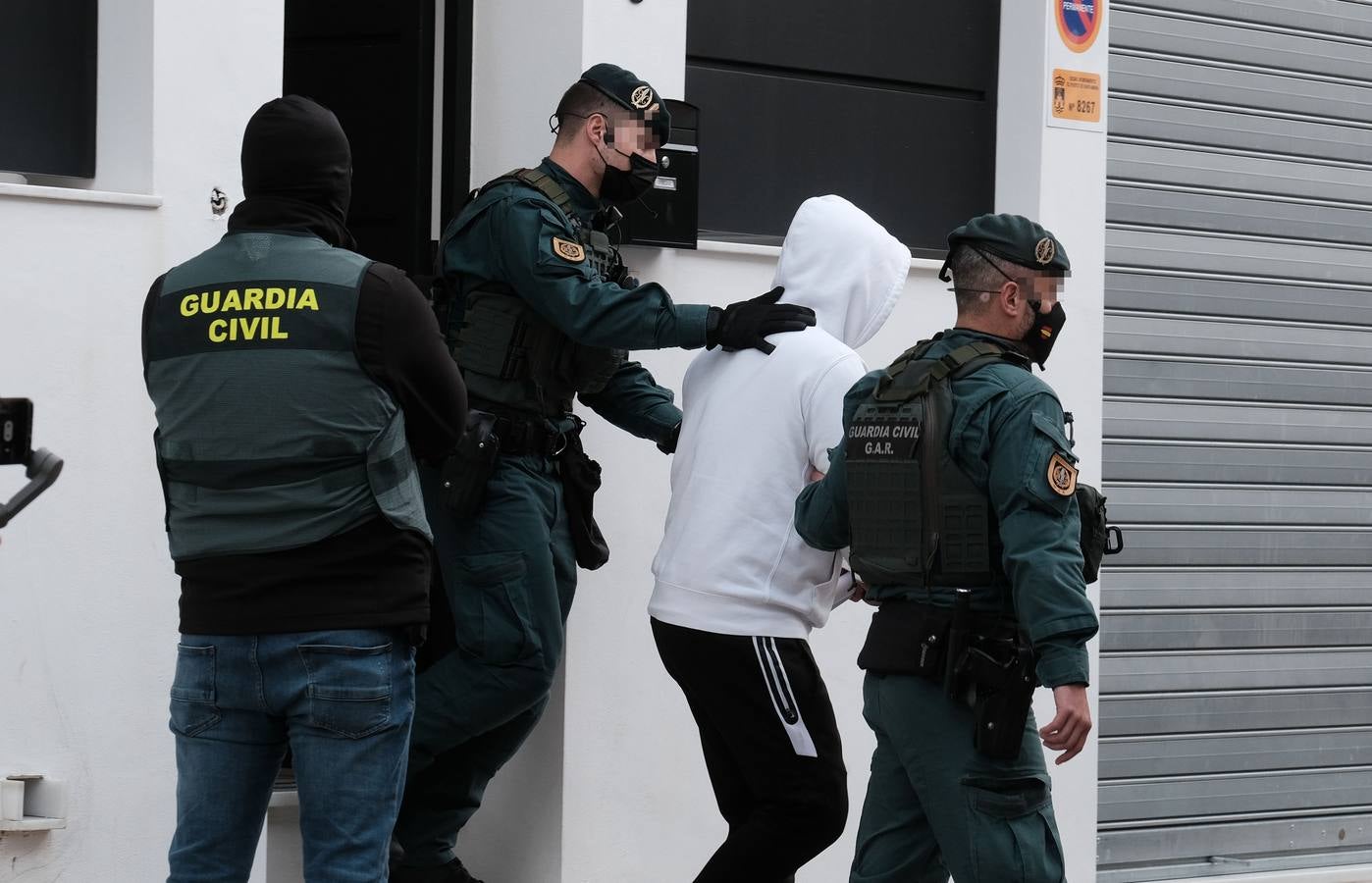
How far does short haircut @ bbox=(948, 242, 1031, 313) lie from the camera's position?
12.5 ft

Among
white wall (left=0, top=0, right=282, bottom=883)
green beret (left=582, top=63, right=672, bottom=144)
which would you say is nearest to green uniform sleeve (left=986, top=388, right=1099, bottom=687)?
green beret (left=582, top=63, right=672, bottom=144)

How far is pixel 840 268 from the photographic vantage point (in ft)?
14.2

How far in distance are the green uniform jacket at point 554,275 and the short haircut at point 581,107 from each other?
0.36ft

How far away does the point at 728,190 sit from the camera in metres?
6.02

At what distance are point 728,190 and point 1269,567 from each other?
2.76 metres

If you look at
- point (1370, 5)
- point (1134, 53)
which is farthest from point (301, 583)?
point (1370, 5)

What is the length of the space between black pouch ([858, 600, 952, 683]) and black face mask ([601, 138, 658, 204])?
152cm

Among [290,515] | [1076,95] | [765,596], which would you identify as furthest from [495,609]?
Result: [1076,95]

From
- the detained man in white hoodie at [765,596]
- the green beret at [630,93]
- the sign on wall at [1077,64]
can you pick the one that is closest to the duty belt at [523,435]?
the detained man in white hoodie at [765,596]

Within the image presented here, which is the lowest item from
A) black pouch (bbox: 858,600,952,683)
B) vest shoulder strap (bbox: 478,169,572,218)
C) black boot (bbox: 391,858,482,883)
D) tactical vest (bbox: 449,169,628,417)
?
black boot (bbox: 391,858,482,883)

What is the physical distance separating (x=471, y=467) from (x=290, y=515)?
133 centimetres

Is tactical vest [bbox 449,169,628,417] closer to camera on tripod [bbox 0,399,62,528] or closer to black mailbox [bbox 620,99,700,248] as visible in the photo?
black mailbox [bbox 620,99,700,248]

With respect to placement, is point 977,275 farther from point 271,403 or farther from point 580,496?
point 271,403

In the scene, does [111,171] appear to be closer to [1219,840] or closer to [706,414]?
[706,414]
